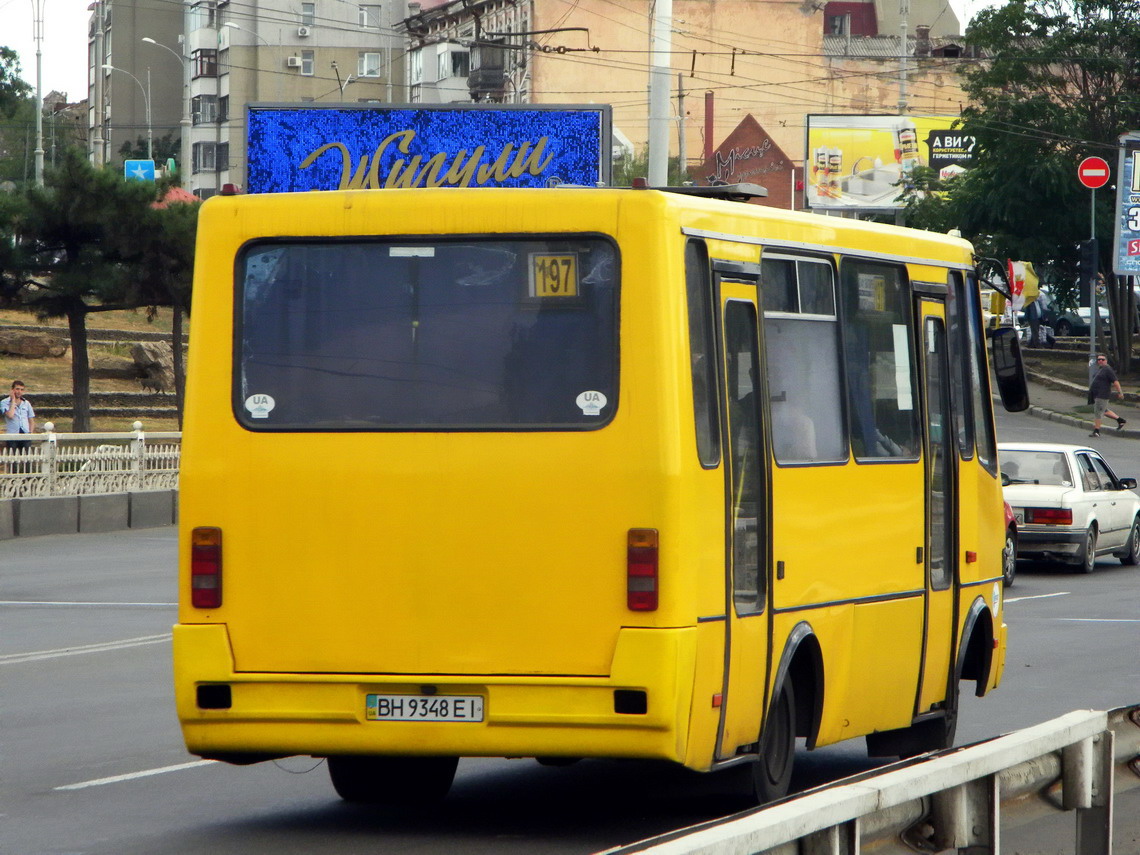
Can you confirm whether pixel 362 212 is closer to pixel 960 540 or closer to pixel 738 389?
pixel 738 389

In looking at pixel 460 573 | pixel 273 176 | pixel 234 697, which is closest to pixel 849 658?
pixel 460 573

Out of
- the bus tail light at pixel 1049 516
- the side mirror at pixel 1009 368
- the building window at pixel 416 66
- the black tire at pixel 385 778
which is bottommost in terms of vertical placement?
the black tire at pixel 385 778

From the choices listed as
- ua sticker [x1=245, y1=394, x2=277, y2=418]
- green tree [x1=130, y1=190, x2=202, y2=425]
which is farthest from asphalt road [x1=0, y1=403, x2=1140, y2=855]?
green tree [x1=130, y1=190, x2=202, y2=425]

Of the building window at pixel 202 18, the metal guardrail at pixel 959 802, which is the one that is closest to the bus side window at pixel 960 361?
the metal guardrail at pixel 959 802

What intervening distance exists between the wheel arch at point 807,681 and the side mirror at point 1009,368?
258cm

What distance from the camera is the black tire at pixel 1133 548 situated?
2439 cm

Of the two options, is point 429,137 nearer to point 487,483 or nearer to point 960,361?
point 960,361

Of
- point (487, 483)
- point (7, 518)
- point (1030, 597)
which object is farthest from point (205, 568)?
point (7, 518)

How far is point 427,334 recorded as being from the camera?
7.23m

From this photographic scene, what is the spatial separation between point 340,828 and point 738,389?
2367mm

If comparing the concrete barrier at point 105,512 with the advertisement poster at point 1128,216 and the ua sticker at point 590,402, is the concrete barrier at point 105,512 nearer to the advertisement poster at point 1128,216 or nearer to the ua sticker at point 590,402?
the ua sticker at point 590,402

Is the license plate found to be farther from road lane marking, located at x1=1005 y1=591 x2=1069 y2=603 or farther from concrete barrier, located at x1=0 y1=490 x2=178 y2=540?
concrete barrier, located at x1=0 y1=490 x2=178 y2=540

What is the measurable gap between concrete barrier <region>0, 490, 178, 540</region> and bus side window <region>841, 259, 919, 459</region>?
18213mm

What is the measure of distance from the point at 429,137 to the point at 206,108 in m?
99.3
